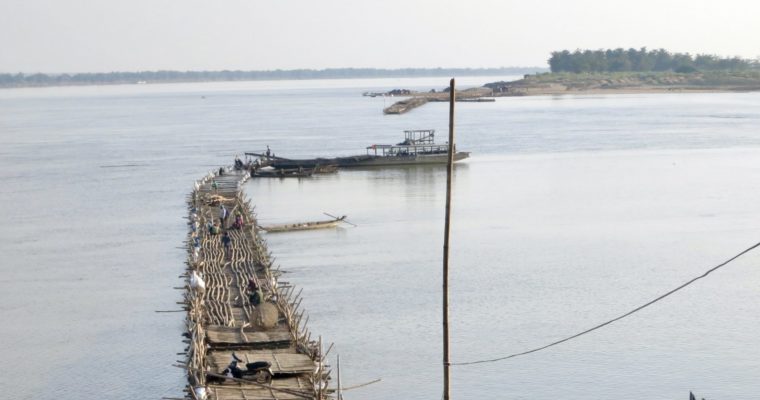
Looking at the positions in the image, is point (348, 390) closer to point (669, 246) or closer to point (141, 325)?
point (141, 325)

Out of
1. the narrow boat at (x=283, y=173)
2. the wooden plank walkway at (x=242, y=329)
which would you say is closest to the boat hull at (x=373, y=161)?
the narrow boat at (x=283, y=173)

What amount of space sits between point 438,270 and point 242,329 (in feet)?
42.7

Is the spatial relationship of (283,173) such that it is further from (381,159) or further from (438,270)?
(438,270)

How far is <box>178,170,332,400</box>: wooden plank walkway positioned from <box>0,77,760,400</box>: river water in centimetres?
153

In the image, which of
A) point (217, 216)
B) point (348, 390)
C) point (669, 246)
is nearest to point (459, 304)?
point (348, 390)

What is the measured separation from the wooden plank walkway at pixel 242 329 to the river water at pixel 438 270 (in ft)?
5.04

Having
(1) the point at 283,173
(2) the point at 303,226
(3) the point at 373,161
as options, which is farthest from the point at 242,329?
(3) the point at 373,161

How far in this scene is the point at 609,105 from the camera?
5994 inches

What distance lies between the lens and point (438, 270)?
36781 mm

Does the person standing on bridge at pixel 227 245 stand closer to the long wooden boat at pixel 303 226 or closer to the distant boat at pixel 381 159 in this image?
the long wooden boat at pixel 303 226

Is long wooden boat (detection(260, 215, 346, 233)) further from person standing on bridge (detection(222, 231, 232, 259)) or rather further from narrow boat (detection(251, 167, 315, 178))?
narrow boat (detection(251, 167, 315, 178))

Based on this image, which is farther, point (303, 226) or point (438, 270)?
point (303, 226)

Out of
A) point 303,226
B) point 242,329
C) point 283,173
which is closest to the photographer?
point 242,329

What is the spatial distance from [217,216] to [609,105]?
376 ft
